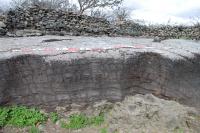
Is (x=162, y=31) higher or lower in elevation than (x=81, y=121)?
higher

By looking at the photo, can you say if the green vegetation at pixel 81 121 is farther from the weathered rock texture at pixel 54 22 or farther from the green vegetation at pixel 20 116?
the weathered rock texture at pixel 54 22

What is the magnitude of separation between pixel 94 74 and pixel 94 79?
52 millimetres

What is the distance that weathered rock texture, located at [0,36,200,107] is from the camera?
3.82 meters

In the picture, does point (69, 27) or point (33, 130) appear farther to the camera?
point (69, 27)

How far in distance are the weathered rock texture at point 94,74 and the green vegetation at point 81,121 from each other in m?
0.19

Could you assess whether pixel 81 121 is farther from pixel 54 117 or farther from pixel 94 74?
pixel 94 74

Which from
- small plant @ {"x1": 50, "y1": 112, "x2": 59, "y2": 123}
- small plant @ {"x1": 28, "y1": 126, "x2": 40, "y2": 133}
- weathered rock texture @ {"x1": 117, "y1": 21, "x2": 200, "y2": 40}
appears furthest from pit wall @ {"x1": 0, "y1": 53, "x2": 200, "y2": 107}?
weathered rock texture @ {"x1": 117, "y1": 21, "x2": 200, "y2": 40}

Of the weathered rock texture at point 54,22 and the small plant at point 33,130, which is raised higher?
the weathered rock texture at point 54,22

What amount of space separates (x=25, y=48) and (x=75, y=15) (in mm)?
2218

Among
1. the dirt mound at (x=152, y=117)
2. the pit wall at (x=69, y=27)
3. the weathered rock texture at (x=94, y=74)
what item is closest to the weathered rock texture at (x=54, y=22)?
the pit wall at (x=69, y=27)

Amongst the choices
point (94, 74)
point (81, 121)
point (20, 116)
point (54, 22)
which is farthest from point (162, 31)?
point (20, 116)

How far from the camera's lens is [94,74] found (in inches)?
154

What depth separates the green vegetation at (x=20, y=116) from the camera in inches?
149

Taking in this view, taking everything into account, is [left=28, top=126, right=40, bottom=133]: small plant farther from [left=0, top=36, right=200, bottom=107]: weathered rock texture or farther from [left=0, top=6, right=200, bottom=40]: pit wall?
[left=0, top=6, right=200, bottom=40]: pit wall
